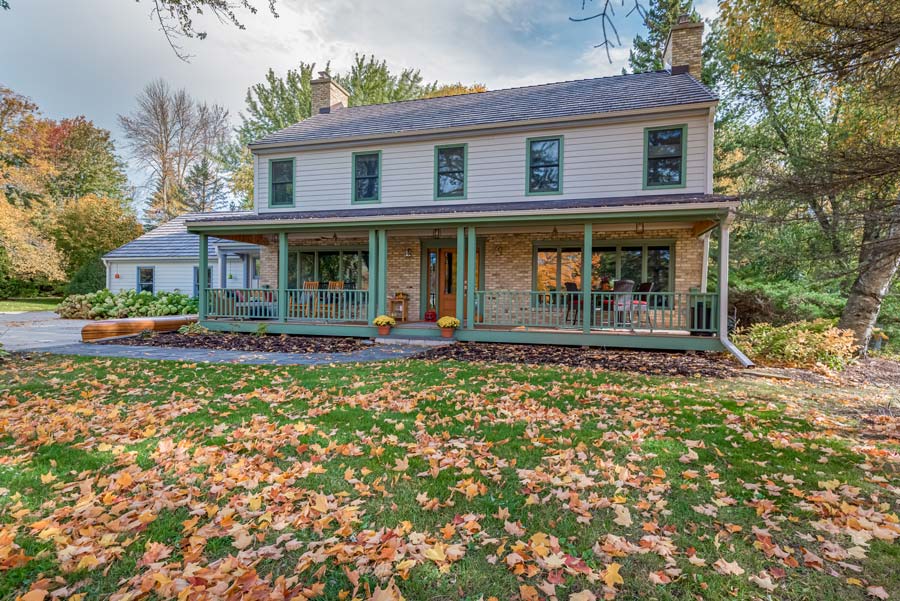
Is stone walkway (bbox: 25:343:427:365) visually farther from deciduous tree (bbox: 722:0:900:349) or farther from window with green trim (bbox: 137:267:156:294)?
window with green trim (bbox: 137:267:156:294)

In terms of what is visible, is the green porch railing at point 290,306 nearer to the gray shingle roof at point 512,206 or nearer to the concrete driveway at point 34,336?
the gray shingle roof at point 512,206

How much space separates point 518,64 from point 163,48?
4.82 meters

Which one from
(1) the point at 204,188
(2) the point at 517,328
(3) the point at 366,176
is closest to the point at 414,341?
(2) the point at 517,328

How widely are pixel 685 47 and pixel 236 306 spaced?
14.9 m

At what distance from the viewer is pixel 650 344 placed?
31.4 feet

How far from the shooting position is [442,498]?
9.53 feet

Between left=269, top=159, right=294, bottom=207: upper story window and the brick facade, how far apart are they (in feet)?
3.96

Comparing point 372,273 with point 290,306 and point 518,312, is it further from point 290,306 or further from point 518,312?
point 518,312

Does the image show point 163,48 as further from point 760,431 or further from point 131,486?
point 760,431

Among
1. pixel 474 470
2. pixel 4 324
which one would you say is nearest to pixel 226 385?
pixel 474 470

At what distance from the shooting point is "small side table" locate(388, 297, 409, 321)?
13273 millimetres

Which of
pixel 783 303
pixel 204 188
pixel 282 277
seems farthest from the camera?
pixel 204 188

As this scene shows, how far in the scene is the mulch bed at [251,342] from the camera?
999 centimetres

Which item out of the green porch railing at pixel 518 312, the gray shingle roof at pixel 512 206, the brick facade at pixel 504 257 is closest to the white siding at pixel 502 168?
the gray shingle roof at pixel 512 206
